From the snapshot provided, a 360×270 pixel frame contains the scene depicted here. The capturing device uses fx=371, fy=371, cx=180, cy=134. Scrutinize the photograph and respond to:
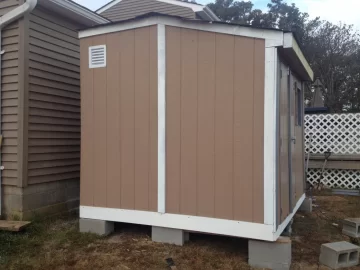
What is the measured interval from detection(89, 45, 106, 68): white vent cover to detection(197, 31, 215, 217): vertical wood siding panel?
48.1 inches

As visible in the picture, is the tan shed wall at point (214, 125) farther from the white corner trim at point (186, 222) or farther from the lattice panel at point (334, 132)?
the lattice panel at point (334, 132)

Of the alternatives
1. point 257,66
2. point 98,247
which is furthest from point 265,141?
point 98,247

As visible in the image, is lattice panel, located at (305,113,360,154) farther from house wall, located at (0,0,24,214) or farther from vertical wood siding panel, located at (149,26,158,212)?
house wall, located at (0,0,24,214)

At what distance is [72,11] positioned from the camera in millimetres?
5363

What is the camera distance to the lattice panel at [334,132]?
8.23 meters

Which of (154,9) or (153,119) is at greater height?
(154,9)

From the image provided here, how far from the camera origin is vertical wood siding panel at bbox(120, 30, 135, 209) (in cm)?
415

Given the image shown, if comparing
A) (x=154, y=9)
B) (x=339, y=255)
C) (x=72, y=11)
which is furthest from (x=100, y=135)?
(x=154, y=9)

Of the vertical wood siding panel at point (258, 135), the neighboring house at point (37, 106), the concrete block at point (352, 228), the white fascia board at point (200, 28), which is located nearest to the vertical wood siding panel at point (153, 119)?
the white fascia board at point (200, 28)

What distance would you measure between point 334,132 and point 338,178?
1034mm

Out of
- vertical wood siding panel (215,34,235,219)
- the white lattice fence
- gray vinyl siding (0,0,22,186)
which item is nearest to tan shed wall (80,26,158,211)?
vertical wood siding panel (215,34,235,219)

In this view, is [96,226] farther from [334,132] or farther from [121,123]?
[334,132]

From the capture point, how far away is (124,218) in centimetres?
419

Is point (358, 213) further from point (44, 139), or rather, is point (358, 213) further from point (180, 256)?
point (44, 139)
